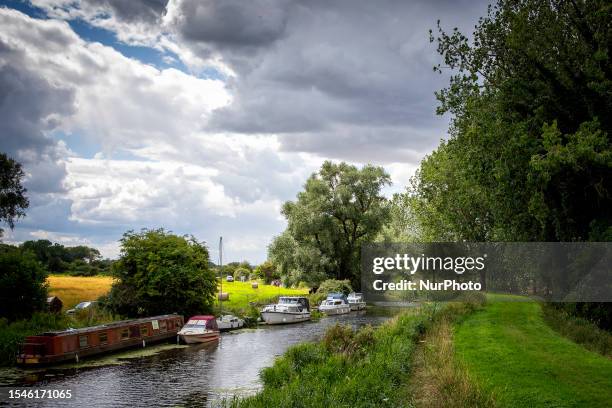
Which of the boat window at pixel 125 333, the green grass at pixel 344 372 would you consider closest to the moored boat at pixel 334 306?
the boat window at pixel 125 333

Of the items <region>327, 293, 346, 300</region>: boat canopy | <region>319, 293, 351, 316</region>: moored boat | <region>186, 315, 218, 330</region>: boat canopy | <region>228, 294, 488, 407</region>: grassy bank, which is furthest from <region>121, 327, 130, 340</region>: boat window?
<region>327, 293, 346, 300</region>: boat canopy

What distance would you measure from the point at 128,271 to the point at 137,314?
12.0ft

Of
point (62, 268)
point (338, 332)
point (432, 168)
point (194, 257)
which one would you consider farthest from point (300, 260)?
point (62, 268)

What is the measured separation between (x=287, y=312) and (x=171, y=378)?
26.5 meters

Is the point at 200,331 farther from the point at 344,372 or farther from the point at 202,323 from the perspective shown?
the point at 344,372

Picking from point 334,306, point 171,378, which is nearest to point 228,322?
point 334,306

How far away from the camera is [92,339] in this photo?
32406 millimetres

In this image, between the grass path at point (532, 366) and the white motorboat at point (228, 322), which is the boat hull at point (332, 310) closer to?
the white motorboat at point (228, 322)

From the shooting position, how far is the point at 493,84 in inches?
1247

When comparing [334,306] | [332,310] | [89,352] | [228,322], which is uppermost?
[89,352]

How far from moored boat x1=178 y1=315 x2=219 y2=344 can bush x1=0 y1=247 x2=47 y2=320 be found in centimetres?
1092

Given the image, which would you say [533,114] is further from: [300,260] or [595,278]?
[300,260]

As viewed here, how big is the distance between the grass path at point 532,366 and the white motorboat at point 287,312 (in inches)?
977

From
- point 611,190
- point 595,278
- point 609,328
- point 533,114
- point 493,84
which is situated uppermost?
point 493,84
